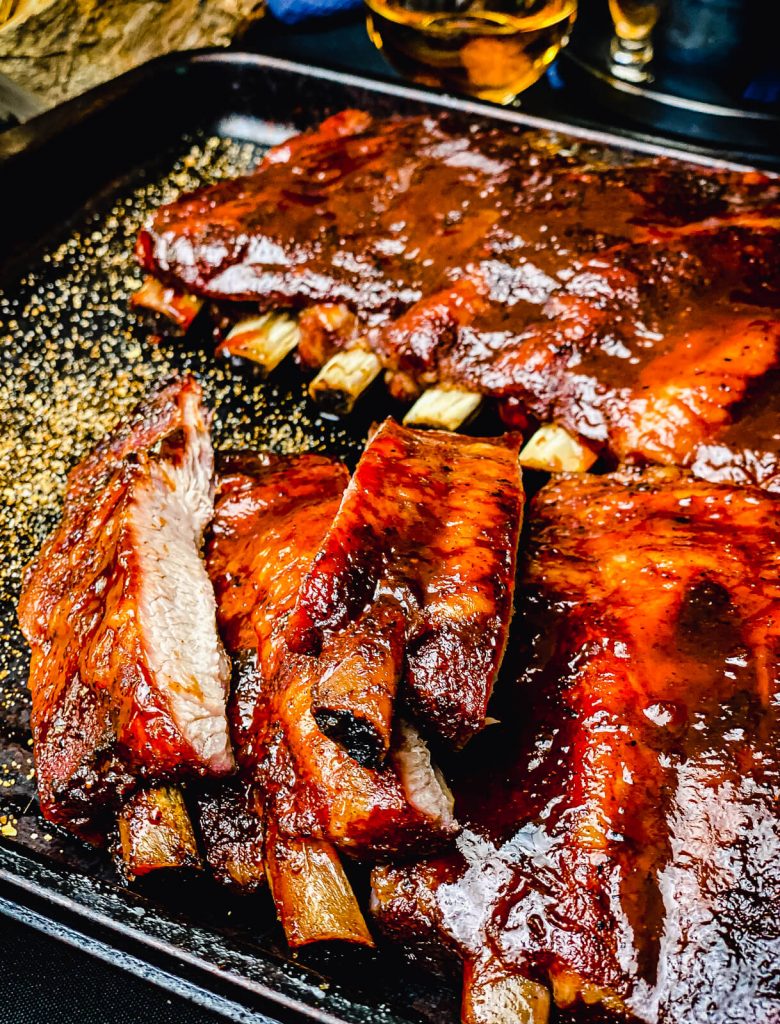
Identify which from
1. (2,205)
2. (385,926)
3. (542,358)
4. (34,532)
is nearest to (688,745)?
(385,926)

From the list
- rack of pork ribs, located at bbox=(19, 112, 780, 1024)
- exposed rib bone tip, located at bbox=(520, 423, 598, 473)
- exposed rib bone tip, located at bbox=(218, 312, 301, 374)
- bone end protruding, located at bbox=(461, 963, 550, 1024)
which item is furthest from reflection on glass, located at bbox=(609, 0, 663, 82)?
bone end protruding, located at bbox=(461, 963, 550, 1024)

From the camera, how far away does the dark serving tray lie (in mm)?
2084

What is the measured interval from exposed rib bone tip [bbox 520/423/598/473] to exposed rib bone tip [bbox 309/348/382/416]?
67 cm

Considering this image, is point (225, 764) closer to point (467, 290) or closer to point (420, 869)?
point (420, 869)

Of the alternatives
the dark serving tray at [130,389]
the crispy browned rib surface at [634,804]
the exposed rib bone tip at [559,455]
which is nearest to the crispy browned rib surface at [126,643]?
the dark serving tray at [130,389]

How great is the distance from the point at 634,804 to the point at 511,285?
1.91 meters

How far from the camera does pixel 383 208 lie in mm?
3625

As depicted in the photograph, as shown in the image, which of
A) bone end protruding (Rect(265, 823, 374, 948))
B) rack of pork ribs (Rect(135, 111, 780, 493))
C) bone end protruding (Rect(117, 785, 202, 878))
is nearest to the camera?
bone end protruding (Rect(265, 823, 374, 948))

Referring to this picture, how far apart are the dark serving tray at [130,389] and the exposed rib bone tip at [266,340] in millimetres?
129

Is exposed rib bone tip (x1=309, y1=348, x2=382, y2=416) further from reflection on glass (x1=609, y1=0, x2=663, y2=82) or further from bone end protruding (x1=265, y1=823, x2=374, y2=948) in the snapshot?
reflection on glass (x1=609, y1=0, x2=663, y2=82)

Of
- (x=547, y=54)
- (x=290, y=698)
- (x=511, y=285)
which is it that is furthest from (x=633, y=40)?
(x=290, y=698)

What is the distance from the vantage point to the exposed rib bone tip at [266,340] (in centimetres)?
356

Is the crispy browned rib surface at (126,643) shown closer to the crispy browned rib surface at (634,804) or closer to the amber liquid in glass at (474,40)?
the crispy browned rib surface at (634,804)

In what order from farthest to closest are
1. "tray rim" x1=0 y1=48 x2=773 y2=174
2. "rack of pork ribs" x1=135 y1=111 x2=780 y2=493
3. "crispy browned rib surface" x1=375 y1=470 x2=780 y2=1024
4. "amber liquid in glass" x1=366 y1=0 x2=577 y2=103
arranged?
"amber liquid in glass" x1=366 y1=0 x2=577 y2=103 < "tray rim" x1=0 y1=48 x2=773 y2=174 < "rack of pork ribs" x1=135 y1=111 x2=780 y2=493 < "crispy browned rib surface" x1=375 y1=470 x2=780 y2=1024
